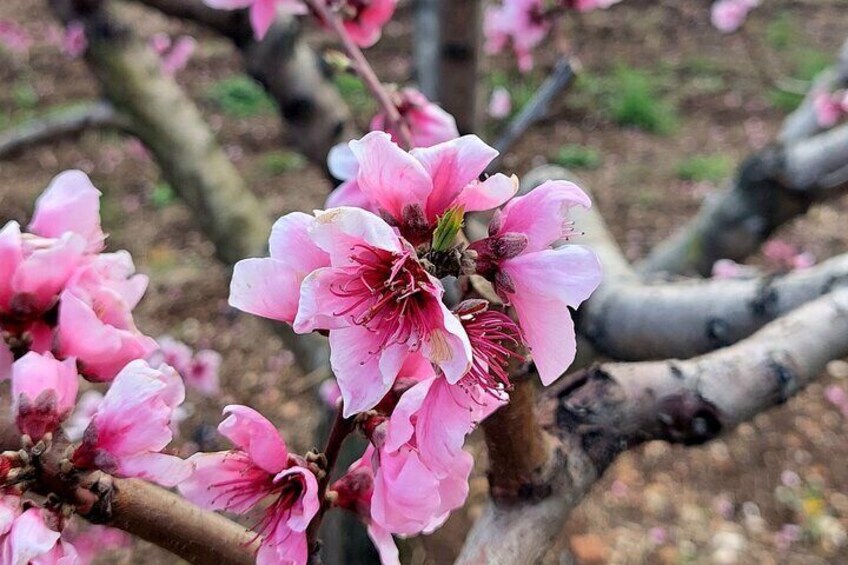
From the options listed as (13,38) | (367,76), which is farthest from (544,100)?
(13,38)

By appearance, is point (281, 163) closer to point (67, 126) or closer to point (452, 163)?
point (67, 126)

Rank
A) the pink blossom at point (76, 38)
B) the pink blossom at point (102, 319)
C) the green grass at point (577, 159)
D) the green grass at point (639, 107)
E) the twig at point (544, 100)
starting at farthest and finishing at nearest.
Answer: the green grass at point (639, 107), the green grass at point (577, 159), the pink blossom at point (76, 38), the twig at point (544, 100), the pink blossom at point (102, 319)

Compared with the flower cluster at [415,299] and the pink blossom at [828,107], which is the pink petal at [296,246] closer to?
the flower cluster at [415,299]

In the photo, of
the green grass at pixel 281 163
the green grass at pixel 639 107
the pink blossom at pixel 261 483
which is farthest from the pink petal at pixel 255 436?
the green grass at pixel 639 107

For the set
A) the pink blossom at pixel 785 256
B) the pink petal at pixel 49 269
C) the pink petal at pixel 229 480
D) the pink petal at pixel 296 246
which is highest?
the pink petal at pixel 296 246

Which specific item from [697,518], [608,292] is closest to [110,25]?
[608,292]

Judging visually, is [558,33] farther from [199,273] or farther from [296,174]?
[296,174]

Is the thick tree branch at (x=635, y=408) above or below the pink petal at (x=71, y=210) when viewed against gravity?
below
